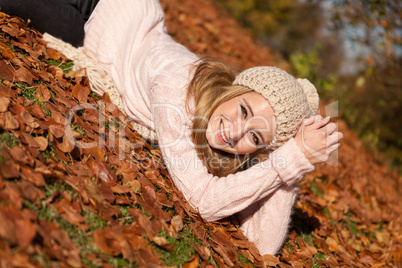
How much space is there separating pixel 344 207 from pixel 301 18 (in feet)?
49.4

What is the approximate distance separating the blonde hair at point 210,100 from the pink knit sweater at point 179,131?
71 millimetres

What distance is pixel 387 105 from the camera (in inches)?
362

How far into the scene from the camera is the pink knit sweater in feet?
8.25

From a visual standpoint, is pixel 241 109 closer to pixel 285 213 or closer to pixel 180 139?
pixel 180 139

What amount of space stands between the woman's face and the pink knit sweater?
0.20 m

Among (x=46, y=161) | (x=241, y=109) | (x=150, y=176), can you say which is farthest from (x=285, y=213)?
(x=46, y=161)

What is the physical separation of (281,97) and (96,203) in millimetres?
1438

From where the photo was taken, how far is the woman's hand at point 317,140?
2479 millimetres

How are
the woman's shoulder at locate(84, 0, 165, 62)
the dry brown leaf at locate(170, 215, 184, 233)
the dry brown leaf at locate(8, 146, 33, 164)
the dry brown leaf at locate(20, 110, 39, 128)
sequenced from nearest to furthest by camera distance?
the dry brown leaf at locate(8, 146, 33, 164), the dry brown leaf at locate(20, 110, 39, 128), the dry brown leaf at locate(170, 215, 184, 233), the woman's shoulder at locate(84, 0, 165, 62)

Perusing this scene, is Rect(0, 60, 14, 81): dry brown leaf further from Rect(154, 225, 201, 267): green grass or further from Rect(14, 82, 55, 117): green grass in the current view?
Rect(154, 225, 201, 267): green grass

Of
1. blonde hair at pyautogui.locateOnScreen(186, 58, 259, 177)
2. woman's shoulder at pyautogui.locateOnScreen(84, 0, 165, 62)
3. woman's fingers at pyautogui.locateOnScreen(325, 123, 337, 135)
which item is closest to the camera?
woman's fingers at pyautogui.locateOnScreen(325, 123, 337, 135)

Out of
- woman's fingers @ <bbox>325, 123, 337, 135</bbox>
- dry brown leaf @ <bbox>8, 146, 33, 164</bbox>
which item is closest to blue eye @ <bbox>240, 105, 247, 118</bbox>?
woman's fingers @ <bbox>325, 123, 337, 135</bbox>

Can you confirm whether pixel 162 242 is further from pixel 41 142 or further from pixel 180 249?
pixel 41 142

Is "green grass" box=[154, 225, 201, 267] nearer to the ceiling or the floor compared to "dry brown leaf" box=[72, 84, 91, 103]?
nearer to the floor
